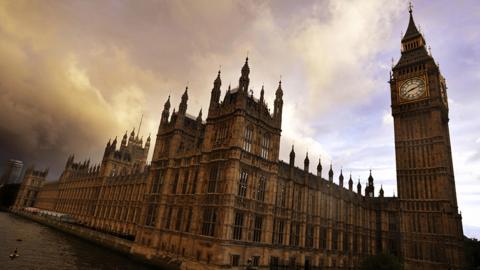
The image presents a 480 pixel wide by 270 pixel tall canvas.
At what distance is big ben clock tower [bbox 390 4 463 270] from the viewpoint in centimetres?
5578

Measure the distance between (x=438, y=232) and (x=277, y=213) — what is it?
35707mm

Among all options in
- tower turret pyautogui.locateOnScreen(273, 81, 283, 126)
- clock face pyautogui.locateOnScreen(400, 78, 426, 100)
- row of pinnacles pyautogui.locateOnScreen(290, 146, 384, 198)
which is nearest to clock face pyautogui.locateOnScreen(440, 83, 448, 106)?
clock face pyautogui.locateOnScreen(400, 78, 426, 100)

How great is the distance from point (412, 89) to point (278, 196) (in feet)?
154

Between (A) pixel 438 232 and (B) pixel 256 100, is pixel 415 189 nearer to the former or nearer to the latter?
(A) pixel 438 232

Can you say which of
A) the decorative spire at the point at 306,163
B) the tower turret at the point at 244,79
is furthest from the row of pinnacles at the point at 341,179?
the tower turret at the point at 244,79

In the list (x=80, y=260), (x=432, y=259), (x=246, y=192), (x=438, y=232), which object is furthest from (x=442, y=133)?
(x=80, y=260)

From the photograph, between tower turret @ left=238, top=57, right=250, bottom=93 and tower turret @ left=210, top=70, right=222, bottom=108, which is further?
tower turret @ left=210, top=70, right=222, bottom=108

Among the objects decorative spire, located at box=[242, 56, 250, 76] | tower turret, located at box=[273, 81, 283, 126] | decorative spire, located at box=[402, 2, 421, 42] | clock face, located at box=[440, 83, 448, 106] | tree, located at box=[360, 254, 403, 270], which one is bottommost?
tree, located at box=[360, 254, 403, 270]

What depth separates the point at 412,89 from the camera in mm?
68875

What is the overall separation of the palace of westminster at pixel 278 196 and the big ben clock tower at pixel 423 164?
0.66ft

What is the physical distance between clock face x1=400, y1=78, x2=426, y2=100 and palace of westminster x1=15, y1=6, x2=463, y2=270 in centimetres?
23

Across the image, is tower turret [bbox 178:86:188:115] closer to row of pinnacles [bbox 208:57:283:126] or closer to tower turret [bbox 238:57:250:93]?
row of pinnacles [bbox 208:57:283:126]

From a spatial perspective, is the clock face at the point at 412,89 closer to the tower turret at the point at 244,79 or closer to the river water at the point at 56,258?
the tower turret at the point at 244,79

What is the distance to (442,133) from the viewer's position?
62.1 m
